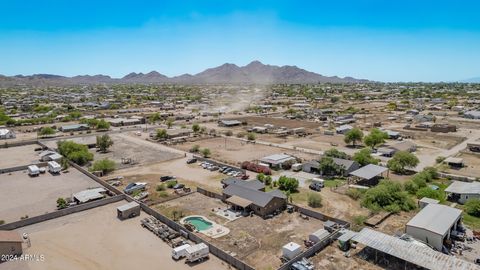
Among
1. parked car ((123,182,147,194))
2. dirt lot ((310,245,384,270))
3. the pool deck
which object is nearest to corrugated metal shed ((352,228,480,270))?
dirt lot ((310,245,384,270))

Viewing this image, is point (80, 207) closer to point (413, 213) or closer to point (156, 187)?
point (156, 187)

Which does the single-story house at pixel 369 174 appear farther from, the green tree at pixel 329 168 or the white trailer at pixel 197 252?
the white trailer at pixel 197 252

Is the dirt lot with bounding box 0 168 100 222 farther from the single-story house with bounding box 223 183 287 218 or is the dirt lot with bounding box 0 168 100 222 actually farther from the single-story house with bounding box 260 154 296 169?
the single-story house with bounding box 260 154 296 169

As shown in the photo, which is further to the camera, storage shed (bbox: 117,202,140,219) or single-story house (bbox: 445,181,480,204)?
single-story house (bbox: 445,181,480,204)

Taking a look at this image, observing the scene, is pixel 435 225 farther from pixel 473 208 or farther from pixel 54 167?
pixel 54 167

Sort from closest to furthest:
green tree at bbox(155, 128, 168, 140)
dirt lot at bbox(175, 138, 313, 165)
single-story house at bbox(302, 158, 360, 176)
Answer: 1. single-story house at bbox(302, 158, 360, 176)
2. dirt lot at bbox(175, 138, 313, 165)
3. green tree at bbox(155, 128, 168, 140)
